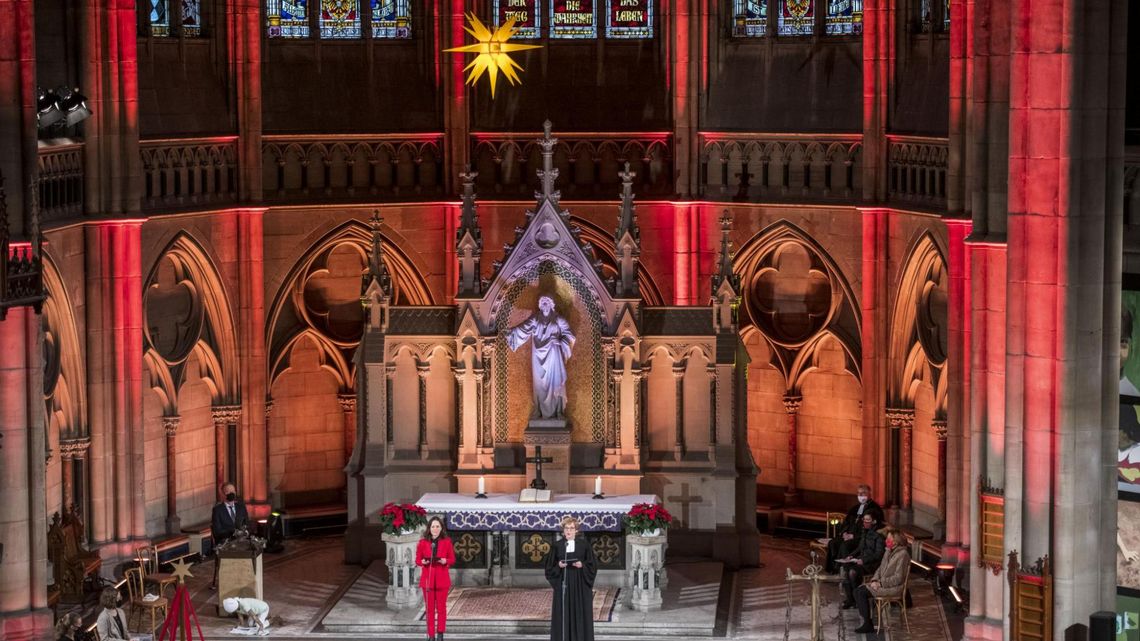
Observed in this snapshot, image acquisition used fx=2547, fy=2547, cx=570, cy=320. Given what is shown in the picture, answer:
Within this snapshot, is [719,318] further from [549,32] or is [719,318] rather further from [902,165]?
[549,32]

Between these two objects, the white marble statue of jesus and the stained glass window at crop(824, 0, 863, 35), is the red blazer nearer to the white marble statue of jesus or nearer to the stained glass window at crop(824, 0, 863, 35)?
the white marble statue of jesus

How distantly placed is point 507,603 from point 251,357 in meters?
6.37

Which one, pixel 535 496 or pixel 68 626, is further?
pixel 535 496

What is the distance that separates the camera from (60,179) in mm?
Result: 29281

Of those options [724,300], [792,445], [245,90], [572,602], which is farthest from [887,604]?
[245,90]

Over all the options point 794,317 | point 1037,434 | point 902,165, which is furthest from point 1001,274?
point 794,317

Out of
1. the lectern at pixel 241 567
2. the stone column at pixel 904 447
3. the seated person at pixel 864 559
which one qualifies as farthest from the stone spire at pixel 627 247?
the lectern at pixel 241 567

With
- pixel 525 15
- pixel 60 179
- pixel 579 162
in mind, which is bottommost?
pixel 60 179

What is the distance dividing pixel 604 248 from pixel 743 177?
7.37 feet

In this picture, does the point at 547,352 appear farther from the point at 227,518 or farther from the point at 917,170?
the point at 917,170

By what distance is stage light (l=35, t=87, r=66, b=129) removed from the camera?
90.3 ft

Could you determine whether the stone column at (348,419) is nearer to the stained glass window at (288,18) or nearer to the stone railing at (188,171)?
the stone railing at (188,171)

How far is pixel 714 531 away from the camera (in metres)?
30.7

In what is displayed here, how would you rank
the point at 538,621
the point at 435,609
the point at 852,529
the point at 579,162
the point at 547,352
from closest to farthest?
the point at 435,609 < the point at 538,621 < the point at 852,529 < the point at 547,352 < the point at 579,162
